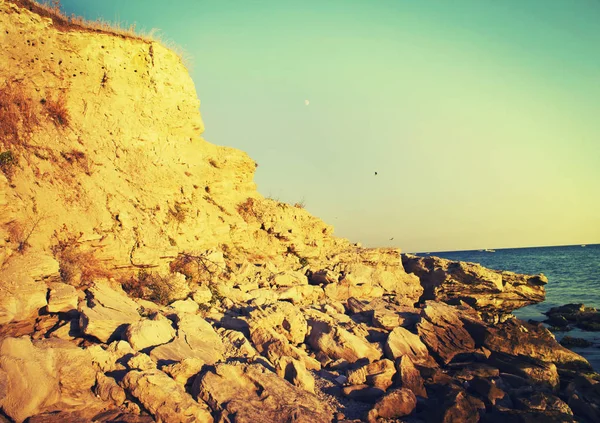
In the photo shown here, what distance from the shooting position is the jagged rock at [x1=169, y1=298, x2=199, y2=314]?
362 inches

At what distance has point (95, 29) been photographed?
1163cm

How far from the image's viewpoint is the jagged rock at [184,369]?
20.4 ft

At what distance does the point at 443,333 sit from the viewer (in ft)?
32.9

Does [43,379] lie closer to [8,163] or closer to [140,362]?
[140,362]

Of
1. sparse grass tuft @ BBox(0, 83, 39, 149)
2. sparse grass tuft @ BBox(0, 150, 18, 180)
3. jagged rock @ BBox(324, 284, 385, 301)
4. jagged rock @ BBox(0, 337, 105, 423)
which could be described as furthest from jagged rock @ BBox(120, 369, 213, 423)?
jagged rock @ BBox(324, 284, 385, 301)

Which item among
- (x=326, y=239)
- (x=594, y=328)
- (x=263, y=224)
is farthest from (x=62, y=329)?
(x=594, y=328)

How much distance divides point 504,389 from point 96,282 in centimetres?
857

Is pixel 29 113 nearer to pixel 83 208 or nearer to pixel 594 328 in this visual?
pixel 83 208

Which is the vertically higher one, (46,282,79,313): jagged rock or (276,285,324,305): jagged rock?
(276,285,324,305): jagged rock

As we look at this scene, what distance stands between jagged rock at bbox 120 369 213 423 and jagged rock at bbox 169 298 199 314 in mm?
3310

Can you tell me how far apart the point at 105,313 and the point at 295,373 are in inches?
143

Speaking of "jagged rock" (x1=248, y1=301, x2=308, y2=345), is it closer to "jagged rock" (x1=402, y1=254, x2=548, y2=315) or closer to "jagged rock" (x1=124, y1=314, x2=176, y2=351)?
"jagged rock" (x1=124, y1=314, x2=176, y2=351)

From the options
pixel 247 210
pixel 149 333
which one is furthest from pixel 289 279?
pixel 149 333

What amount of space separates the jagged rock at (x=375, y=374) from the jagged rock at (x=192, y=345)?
2.49 m
